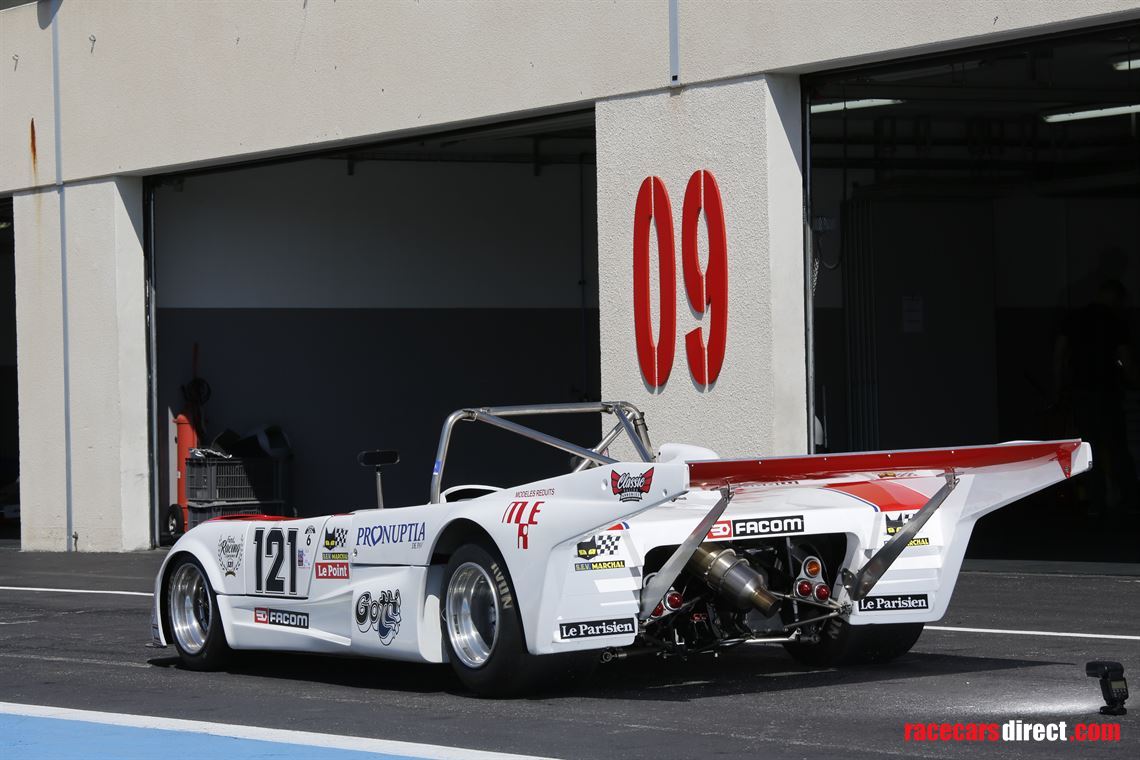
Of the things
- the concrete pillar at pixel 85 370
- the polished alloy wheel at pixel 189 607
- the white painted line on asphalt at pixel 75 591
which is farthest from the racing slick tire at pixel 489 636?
the concrete pillar at pixel 85 370

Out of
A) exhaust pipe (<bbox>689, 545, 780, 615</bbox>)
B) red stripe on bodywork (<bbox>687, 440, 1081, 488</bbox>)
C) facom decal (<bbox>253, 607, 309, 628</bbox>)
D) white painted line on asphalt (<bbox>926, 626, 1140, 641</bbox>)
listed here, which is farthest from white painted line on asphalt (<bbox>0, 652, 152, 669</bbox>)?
white painted line on asphalt (<bbox>926, 626, 1140, 641</bbox>)

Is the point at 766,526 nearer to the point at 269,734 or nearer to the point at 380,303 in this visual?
the point at 269,734

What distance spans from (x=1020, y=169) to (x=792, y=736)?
56.2 ft

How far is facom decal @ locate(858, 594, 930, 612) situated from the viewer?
7.36 m

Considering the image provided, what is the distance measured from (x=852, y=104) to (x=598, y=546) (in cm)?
1250

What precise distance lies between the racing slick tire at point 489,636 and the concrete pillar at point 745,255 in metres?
5.36

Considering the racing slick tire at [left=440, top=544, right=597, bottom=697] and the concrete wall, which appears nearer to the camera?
the racing slick tire at [left=440, top=544, right=597, bottom=697]

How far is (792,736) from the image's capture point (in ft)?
20.2

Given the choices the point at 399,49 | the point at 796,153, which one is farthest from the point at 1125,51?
the point at 399,49

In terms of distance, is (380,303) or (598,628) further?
(380,303)

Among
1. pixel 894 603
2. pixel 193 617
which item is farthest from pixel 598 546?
pixel 193 617

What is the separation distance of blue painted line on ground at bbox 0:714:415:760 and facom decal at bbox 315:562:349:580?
129 cm

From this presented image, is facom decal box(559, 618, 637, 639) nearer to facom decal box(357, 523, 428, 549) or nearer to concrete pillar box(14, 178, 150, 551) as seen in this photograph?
facom decal box(357, 523, 428, 549)

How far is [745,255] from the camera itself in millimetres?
12375
